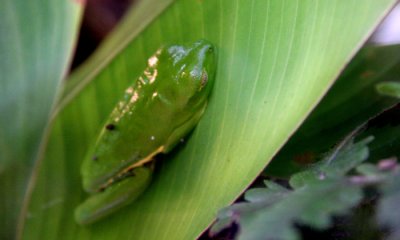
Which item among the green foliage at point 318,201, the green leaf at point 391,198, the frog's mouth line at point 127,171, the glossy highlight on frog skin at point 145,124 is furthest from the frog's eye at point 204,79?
the green leaf at point 391,198

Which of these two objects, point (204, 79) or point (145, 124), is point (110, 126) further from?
point (204, 79)

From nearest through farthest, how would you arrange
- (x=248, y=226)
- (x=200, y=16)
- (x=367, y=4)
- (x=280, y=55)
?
(x=248, y=226)
(x=367, y=4)
(x=280, y=55)
(x=200, y=16)

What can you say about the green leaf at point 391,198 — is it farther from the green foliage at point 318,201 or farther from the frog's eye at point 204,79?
the frog's eye at point 204,79

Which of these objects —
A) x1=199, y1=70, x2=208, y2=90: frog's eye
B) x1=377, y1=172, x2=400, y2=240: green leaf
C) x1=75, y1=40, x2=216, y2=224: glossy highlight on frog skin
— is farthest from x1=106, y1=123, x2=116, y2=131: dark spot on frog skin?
x1=377, y1=172, x2=400, y2=240: green leaf

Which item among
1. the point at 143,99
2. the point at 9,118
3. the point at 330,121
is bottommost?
the point at 330,121

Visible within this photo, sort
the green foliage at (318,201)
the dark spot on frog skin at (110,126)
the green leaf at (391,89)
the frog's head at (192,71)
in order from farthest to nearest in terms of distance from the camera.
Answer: the dark spot on frog skin at (110,126)
the frog's head at (192,71)
the green leaf at (391,89)
the green foliage at (318,201)

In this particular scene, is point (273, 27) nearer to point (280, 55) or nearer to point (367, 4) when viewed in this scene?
point (280, 55)

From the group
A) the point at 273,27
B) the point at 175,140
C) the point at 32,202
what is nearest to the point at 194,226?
the point at 175,140
